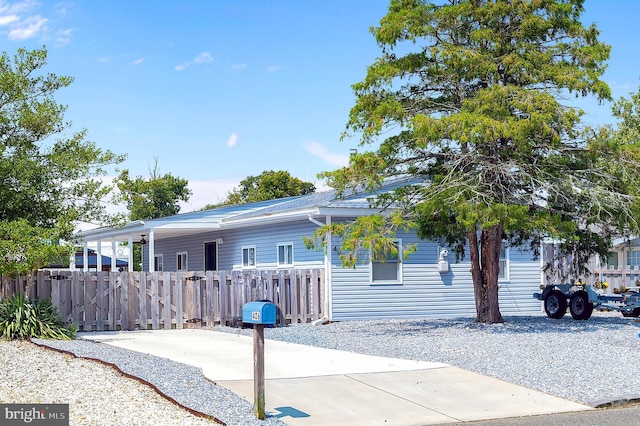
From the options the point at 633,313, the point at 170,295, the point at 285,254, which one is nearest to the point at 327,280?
the point at 285,254

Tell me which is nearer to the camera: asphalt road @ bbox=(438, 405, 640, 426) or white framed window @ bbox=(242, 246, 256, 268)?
asphalt road @ bbox=(438, 405, 640, 426)

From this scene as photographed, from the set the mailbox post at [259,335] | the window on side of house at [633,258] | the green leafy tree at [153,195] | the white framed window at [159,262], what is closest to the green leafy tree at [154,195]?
the green leafy tree at [153,195]

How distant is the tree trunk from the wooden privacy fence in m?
3.97

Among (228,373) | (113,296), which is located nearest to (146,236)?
(113,296)

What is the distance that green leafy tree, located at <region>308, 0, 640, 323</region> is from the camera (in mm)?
17062

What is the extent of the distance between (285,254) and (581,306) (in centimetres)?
780

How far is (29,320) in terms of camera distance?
1586 centimetres

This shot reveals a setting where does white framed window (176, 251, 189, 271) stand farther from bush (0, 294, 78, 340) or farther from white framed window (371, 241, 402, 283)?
bush (0, 294, 78, 340)

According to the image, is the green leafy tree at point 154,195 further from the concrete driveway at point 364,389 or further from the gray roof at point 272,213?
the concrete driveway at point 364,389

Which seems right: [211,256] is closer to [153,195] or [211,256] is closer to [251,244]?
[251,244]

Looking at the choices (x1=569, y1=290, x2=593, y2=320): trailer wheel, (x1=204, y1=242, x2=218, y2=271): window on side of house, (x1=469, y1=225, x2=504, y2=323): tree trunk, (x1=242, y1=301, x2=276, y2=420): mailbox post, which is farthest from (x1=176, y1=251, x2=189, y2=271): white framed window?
(x1=242, y1=301, x2=276, y2=420): mailbox post

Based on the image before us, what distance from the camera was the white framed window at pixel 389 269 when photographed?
2184cm

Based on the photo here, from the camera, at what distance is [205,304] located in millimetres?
20344

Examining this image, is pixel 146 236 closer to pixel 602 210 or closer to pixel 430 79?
pixel 430 79
